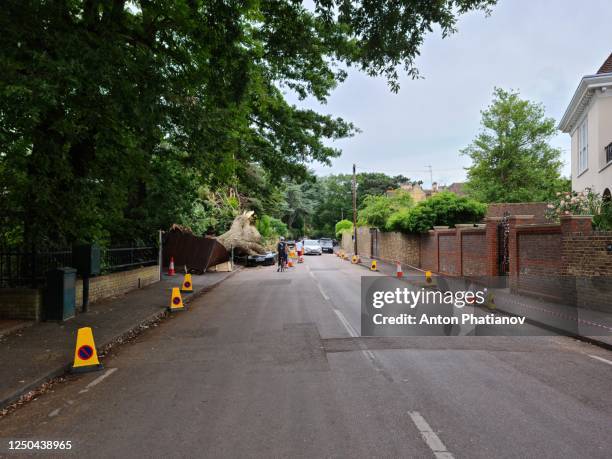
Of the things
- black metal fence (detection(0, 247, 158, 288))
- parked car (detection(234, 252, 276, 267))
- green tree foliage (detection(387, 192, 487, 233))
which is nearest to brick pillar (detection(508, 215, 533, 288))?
green tree foliage (detection(387, 192, 487, 233))

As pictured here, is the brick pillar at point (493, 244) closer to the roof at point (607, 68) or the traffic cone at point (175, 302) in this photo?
the roof at point (607, 68)

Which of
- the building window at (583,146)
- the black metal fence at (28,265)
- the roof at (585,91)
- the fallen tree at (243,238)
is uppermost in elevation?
the roof at (585,91)

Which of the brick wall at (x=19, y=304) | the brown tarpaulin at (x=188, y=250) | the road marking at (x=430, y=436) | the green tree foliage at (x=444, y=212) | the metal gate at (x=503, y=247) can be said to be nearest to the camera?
the road marking at (x=430, y=436)

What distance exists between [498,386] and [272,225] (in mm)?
52572

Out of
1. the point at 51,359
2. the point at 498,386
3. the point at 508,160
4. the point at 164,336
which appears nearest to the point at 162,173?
the point at 164,336

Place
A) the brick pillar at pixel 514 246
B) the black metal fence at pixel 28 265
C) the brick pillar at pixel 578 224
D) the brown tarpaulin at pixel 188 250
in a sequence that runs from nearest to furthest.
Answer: the black metal fence at pixel 28 265, the brick pillar at pixel 578 224, the brick pillar at pixel 514 246, the brown tarpaulin at pixel 188 250

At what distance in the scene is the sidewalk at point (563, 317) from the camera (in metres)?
8.48

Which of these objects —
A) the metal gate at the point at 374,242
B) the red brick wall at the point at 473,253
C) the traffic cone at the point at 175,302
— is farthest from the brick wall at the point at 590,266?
the metal gate at the point at 374,242

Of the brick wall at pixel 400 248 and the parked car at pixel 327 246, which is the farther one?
the parked car at pixel 327 246

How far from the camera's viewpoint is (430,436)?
4043 mm

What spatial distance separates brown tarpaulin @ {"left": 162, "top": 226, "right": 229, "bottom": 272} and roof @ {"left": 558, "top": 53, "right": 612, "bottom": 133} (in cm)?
1830

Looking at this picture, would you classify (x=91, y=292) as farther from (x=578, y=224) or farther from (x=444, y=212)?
(x=444, y=212)

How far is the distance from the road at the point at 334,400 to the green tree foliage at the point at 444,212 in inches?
604

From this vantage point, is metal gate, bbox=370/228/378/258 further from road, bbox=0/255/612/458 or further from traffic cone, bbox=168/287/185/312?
road, bbox=0/255/612/458
